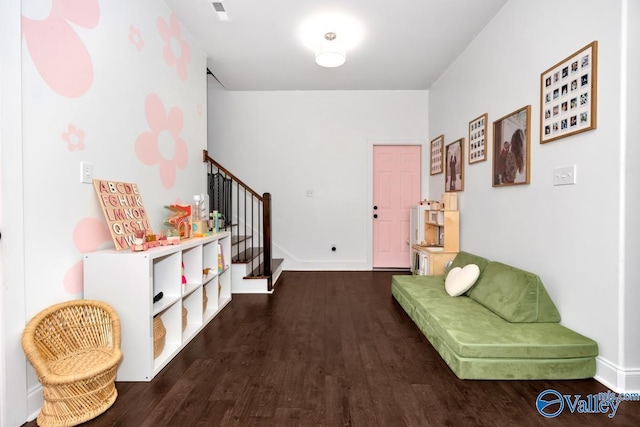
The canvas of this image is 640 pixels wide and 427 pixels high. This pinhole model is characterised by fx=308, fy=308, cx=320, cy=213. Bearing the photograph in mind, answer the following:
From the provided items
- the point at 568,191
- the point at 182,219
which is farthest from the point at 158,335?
the point at 568,191

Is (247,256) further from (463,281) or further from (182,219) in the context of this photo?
(463,281)

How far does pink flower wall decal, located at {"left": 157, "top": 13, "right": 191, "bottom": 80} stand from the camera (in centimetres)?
279

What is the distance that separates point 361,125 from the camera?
501cm

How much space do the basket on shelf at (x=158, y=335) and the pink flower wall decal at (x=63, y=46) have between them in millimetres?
1499

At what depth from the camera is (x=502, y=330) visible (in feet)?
6.59

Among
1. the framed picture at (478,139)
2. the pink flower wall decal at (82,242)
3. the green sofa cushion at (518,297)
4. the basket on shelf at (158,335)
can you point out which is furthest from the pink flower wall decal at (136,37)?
the green sofa cushion at (518,297)

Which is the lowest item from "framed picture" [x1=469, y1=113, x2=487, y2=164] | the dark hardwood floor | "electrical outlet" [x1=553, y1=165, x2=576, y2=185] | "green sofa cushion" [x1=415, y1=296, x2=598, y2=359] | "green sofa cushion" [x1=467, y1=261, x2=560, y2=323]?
the dark hardwood floor

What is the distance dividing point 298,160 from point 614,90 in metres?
3.88

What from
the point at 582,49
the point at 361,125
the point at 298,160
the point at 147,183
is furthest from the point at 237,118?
→ the point at 582,49

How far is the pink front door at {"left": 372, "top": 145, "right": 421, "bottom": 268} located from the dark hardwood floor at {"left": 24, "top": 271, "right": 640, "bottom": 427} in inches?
94.0

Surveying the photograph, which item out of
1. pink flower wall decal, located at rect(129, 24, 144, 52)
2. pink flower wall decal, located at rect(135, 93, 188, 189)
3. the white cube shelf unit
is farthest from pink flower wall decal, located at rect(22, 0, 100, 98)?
the white cube shelf unit

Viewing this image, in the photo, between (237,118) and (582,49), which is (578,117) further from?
(237,118)

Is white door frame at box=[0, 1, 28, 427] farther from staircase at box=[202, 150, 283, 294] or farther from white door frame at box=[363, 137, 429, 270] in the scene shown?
white door frame at box=[363, 137, 429, 270]

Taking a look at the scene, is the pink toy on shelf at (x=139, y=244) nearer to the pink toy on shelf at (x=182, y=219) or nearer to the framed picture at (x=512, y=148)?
the pink toy on shelf at (x=182, y=219)
